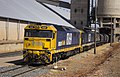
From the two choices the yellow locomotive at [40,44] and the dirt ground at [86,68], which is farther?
the yellow locomotive at [40,44]

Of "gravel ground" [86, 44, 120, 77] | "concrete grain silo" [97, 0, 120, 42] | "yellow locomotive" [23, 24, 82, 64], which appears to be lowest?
"gravel ground" [86, 44, 120, 77]

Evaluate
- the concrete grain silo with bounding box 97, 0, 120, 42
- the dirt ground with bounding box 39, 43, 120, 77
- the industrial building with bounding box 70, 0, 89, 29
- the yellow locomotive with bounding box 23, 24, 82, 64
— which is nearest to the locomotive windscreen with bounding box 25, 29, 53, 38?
the yellow locomotive with bounding box 23, 24, 82, 64

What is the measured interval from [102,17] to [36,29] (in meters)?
99.1

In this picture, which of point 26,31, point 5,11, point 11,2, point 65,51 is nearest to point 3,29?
point 5,11

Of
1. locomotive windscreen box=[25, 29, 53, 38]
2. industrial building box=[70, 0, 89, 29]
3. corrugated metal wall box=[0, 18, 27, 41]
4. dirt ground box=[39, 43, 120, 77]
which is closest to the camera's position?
dirt ground box=[39, 43, 120, 77]

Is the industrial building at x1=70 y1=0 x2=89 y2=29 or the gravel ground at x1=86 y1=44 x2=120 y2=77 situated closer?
the gravel ground at x1=86 y1=44 x2=120 y2=77

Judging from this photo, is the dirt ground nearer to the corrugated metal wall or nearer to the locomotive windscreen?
the locomotive windscreen

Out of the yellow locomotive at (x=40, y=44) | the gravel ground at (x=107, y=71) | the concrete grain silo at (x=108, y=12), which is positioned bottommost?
the gravel ground at (x=107, y=71)

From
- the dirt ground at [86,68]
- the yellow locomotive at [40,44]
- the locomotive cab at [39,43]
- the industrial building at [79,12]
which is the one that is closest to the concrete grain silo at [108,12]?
the industrial building at [79,12]

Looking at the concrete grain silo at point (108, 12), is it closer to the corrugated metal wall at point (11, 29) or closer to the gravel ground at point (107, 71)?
the corrugated metal wall at point (11, 29)

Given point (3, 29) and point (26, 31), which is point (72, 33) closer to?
point (26, 31)

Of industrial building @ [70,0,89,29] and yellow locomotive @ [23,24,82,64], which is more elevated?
industrial building @ [70,0,89,29]

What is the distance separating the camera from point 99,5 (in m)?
123

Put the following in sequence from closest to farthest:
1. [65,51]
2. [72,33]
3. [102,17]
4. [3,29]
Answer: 1. [65,51]
2. [72,33]
3. [3,29]
4. [102,17]
